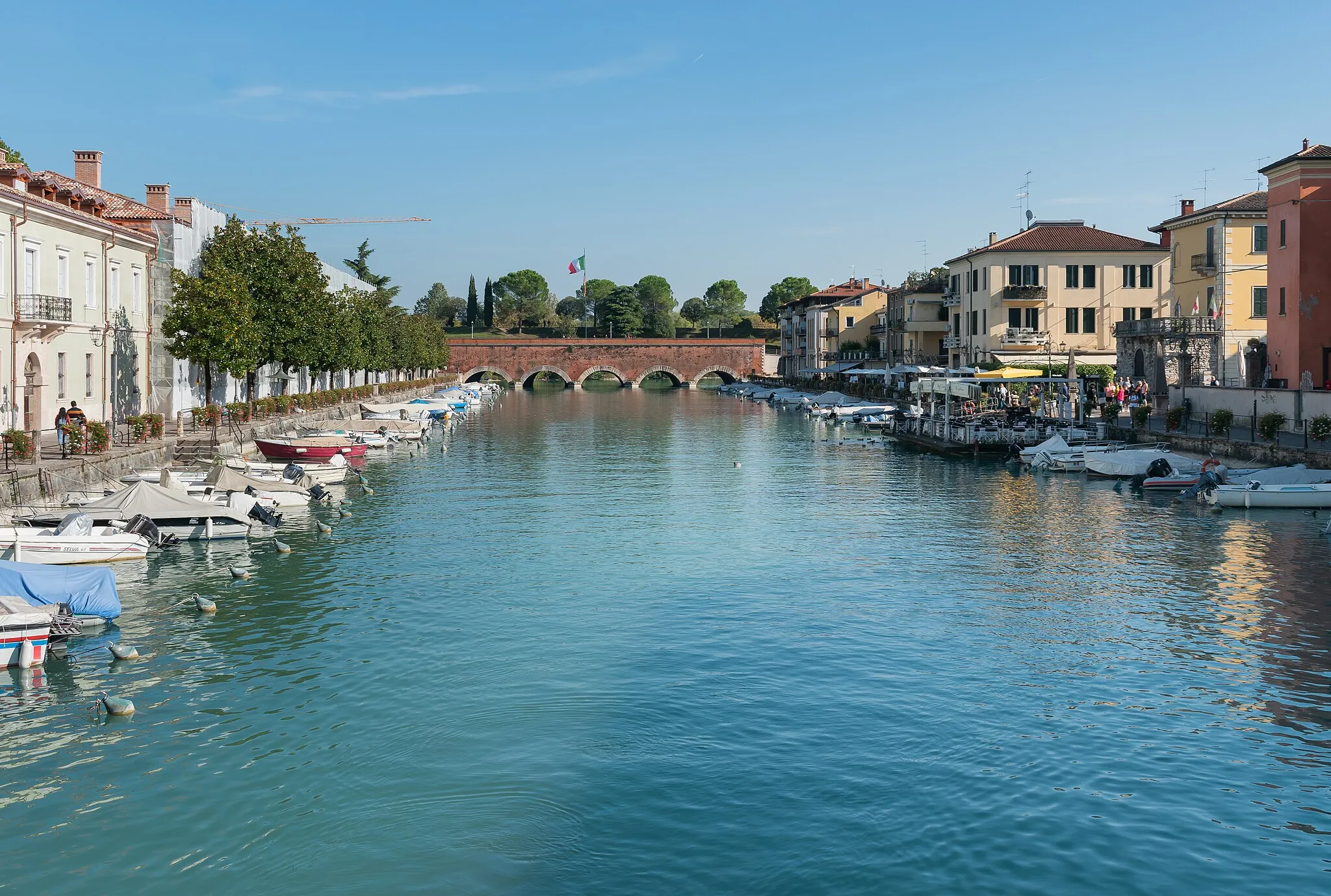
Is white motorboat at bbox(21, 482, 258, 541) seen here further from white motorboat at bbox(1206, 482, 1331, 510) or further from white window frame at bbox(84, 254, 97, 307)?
white motorboat at bbox(1206, 482, 1331, 510)

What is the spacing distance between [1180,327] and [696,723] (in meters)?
56.5

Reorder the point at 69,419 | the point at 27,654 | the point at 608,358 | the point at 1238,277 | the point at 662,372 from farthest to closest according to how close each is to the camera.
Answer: the point at 662,372, the point at 608,358, the point at 1238,277, the point at 69,419, the point at 27,654

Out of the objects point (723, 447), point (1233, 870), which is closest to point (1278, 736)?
point (1233, 870)

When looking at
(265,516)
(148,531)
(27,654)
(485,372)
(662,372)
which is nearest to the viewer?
(27,654)

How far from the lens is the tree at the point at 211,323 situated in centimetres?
5000

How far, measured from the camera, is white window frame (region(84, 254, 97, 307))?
46688 mm

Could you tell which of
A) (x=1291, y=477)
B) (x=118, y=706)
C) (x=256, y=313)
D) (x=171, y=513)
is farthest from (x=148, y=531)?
(x=1291, y=477)

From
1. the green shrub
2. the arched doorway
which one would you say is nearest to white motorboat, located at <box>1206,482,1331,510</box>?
the green shrub

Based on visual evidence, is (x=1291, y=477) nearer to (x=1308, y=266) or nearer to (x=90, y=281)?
(x=1308, y=266)

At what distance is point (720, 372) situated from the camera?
172000mm

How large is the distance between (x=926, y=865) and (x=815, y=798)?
2003 mm

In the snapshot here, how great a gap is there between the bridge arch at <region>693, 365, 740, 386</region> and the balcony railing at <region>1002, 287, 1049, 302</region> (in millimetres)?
89559

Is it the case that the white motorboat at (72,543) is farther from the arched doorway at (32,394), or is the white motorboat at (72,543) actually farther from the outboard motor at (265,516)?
the arched doorway at (32,394)

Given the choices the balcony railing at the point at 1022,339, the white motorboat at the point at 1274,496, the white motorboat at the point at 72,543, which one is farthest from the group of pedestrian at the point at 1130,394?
the white motorboat at the point at 72,543
